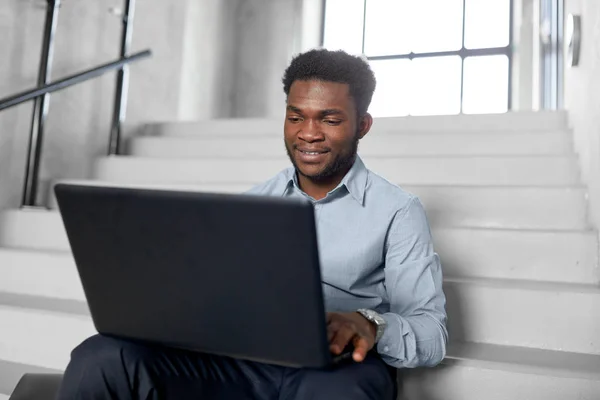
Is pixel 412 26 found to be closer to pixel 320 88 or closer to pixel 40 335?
pixel 320 88

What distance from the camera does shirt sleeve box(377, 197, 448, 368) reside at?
0.90m

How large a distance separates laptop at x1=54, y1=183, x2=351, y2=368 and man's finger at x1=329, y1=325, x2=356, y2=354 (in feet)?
0.32

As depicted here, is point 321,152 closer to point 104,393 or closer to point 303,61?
point 303,61

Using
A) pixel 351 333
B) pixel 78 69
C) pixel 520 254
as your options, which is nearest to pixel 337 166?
pixel 351 333

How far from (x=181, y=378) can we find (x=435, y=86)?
13.2 feet

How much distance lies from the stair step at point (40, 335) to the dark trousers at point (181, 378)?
2.00ft

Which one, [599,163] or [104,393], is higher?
[599,163]

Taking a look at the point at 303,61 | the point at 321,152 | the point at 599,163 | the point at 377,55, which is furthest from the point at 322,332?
the point at 377,55

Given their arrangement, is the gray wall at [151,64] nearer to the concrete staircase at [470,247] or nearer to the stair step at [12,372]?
the concrete staircase at [470,247]

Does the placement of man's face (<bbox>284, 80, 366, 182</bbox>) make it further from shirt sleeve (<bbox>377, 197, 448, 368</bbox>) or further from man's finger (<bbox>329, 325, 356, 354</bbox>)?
man's finger (<bbox>329, 325, 356, 354</bbox>)

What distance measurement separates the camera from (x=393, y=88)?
4.62 meters

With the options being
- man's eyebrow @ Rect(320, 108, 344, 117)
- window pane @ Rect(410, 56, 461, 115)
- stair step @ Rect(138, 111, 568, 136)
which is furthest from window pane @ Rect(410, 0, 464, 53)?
man's eyebrow @ Rect(320, 108, 344, 117)

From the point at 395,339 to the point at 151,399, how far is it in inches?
14.9

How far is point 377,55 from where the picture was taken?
15.5ft
